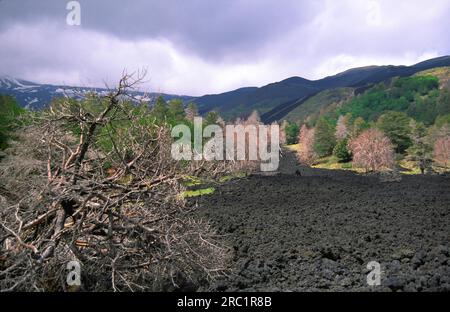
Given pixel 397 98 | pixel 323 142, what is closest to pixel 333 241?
pixel 323 142

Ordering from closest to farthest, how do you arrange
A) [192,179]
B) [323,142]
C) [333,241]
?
[333,241], [192,179], [323,142]

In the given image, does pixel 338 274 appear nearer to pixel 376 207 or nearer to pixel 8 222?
pixel 8 222

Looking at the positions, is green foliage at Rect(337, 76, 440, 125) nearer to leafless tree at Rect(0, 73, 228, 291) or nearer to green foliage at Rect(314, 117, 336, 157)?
green foliage at Rect(314, 117, 336, 157)

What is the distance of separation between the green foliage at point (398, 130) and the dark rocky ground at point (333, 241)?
44128 millimetres

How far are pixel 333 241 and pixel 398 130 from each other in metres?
56.4

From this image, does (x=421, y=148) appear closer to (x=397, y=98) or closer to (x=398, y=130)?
(x=398, y=130)

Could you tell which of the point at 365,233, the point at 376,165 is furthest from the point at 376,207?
the point at 376,165

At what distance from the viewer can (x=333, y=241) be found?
11.4 m

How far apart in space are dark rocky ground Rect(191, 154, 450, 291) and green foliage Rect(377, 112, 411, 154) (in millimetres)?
44128

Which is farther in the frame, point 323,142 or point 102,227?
point 323,142

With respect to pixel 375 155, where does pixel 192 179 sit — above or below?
below

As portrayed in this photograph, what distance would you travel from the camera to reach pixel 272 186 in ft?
94.1

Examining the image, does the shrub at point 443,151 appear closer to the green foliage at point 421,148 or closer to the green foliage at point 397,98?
the green foliage at point 421,148
